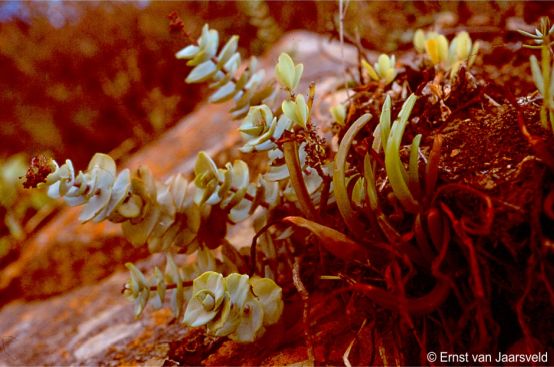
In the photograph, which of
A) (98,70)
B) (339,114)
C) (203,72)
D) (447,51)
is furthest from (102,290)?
(98,70)

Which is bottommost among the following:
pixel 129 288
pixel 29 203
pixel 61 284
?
pixel 61 284

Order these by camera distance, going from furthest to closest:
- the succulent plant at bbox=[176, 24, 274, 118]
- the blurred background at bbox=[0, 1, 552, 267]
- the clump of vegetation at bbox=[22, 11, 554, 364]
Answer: the blurred background at bbox=[0, 1, 552, 267]
the succulent plant at bbox=[176, 24, 274, 118]
the clump of vegetation at bbox=[22, 11, 554, 364]

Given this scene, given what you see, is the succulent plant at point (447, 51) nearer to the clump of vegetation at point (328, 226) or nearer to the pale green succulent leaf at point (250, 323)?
the clump of vegetation at point (328, 226)

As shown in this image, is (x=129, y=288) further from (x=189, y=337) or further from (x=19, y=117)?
(x=19, y=117)

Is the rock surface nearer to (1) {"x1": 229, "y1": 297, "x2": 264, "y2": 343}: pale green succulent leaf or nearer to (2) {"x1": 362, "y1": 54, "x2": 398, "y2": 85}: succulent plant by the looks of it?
(1) {"x1": 229, "y1": 297, "x2": 264, "y2": 343}: pale green succulent leaf

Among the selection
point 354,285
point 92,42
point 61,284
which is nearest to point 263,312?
point 354,285

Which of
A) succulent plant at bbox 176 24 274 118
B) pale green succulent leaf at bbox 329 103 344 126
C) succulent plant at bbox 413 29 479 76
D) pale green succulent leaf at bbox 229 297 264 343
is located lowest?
pale green succulent leaf at bbox 229 297 264 343

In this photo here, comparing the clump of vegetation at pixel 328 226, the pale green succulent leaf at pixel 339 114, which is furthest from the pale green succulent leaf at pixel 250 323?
the pale green succulent leaf at pixel 339 114

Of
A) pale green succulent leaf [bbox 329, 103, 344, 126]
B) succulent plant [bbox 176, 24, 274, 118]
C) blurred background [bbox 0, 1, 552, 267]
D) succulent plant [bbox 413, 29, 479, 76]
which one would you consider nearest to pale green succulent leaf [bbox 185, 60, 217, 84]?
succulent plant [bbox 176, 24, 274, 118]
